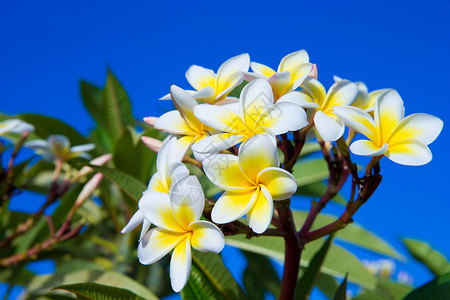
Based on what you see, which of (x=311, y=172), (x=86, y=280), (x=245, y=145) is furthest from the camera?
(x=311, y=172)

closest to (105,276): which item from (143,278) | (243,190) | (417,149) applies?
(143,278)

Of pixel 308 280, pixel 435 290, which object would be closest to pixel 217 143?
pixel 308 280

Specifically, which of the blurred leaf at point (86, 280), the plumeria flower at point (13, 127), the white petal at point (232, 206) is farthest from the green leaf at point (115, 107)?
the white petal at point (232, 206)

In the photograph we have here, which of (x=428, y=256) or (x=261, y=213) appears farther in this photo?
(x=428, y=256)

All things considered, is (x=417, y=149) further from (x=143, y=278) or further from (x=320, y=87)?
(x=143, y=278)

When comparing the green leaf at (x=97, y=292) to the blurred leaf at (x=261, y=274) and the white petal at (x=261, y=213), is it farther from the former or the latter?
the blurred leaf at (x=261, y=274)

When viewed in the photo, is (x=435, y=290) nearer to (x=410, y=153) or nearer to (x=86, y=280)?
(x=410, y=153)
